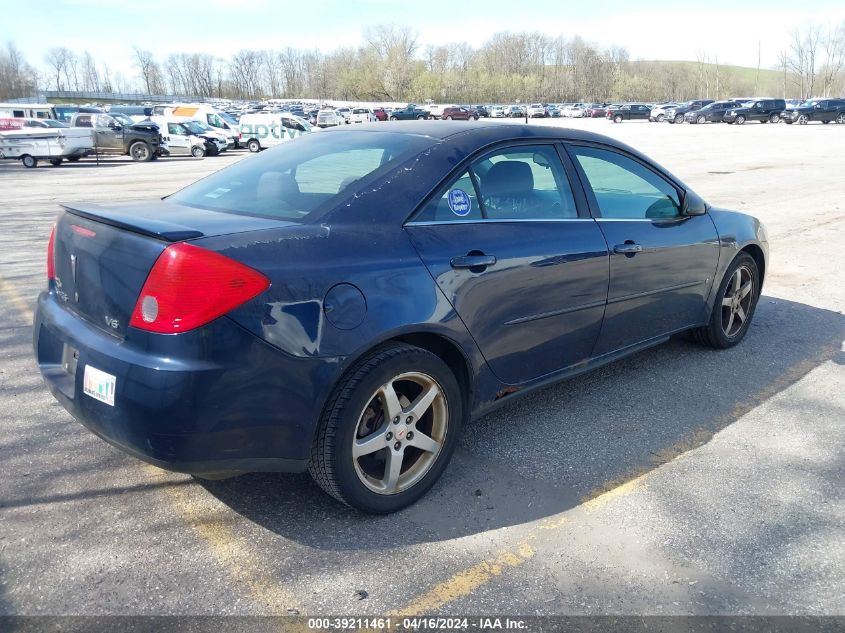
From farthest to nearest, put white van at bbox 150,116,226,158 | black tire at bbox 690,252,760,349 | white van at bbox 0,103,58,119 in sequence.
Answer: white van at bbox 0,103,58,119 → white van at bbox 150,116,226,158 → black tire at bbox 690,252,760,349

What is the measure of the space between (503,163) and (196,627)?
2450 mm

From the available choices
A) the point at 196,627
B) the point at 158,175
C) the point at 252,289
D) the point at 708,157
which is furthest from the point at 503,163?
the point at 708,157

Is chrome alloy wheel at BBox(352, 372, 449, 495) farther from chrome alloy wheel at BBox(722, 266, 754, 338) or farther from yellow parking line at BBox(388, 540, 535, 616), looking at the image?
chrome alloy wheel at BBox(722, 266, 754, 338)

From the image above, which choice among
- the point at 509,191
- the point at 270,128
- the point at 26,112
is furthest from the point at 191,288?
the point at 26,112

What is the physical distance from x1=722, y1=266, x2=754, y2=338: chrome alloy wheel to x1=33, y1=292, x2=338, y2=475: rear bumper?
11.5 ft

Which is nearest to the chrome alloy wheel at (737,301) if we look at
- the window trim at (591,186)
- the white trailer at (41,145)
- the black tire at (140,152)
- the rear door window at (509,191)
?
the window trim at (591,186)

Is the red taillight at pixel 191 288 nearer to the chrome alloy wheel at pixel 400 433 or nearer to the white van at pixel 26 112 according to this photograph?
the chrome alloy wheel at pixel 400 433

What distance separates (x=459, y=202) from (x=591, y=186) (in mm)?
1031

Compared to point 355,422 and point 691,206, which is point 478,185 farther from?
point 691,206

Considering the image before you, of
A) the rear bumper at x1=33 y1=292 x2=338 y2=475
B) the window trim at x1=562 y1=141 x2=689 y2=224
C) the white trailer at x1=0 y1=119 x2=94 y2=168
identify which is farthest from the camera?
the white trailer at x1=0 y1=119 x2=94 y2=168

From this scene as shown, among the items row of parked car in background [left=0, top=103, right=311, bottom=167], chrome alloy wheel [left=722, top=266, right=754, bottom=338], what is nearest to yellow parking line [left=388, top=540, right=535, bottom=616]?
chrome alloy wheel [left=722, top=266, right=754, bottom=338]

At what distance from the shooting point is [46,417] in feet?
12.6

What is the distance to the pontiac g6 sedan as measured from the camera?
8.04 feet

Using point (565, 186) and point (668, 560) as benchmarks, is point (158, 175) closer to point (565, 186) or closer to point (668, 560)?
point (565, 186)
